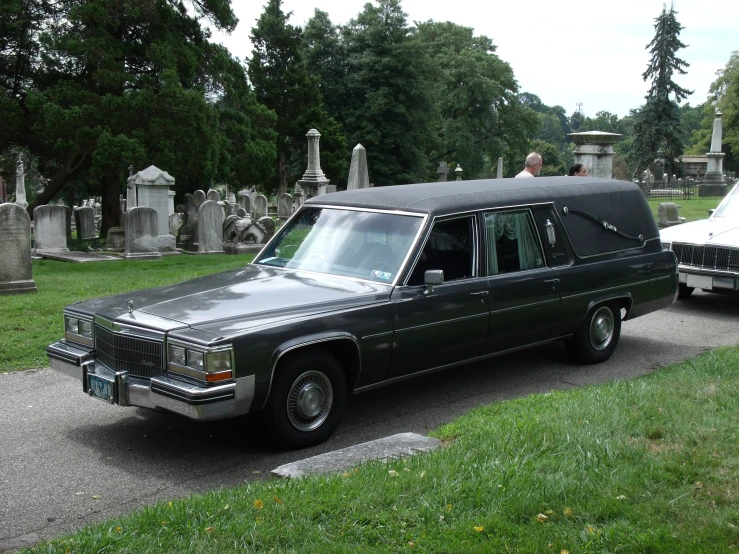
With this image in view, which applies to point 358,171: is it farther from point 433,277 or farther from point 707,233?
point 433,277

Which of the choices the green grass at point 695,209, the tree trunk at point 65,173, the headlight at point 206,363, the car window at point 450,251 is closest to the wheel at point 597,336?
the car window at point 450,251

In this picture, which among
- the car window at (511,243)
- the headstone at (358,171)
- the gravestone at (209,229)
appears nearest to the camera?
the car window at (511,243)

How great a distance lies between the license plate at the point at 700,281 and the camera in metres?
11.2

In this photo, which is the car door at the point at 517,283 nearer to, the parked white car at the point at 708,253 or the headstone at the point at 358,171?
the parked white car at the point at 708,253

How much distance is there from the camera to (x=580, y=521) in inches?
160

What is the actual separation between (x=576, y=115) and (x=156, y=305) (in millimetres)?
185900

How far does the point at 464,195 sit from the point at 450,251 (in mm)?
636

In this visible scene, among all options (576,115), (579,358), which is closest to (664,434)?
(579,358)

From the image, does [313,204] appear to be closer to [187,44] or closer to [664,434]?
[664,434]

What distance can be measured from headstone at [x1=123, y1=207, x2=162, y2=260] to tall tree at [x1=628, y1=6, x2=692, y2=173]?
162 ft

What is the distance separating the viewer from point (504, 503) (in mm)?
4195

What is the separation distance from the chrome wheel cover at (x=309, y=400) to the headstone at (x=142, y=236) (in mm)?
14182

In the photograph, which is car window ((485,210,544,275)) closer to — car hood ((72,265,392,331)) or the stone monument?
car hood ((72,265,392,331))

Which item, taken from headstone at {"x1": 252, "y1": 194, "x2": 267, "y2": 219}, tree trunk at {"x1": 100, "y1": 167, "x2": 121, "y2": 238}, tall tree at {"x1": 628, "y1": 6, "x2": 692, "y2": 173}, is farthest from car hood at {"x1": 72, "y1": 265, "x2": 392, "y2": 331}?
tall tree at {"x1": 628, "y1": 6, "x2": 692, "y2": 173}
